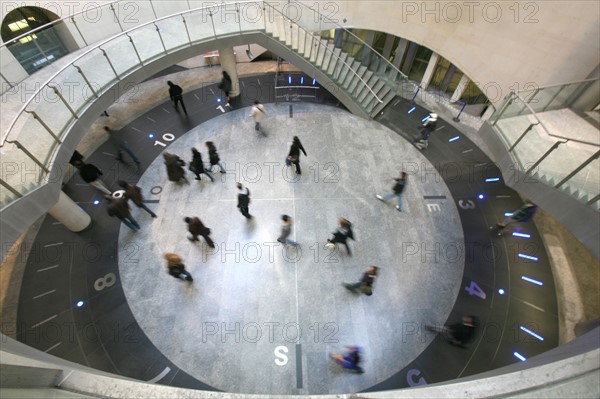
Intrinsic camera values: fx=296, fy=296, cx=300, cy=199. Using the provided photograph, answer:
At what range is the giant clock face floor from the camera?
737 cm

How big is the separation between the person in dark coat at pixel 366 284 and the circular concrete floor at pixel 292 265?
0.73 feet

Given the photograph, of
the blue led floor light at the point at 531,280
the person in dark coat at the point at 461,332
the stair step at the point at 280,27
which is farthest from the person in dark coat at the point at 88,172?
the blue led floor light at the point at 531,280

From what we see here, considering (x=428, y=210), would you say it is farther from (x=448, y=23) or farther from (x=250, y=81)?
(x=250, y=81)

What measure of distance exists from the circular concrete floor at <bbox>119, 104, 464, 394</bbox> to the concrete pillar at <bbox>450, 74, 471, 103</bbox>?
210 inches

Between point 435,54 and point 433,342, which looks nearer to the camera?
point 433,342

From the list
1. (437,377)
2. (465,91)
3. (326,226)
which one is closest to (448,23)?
(465,91)

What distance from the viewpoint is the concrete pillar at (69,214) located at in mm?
8508

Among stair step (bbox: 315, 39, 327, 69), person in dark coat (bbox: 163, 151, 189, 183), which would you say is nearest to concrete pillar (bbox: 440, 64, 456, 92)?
stair step (bbox: 315, 39, 327, 69)

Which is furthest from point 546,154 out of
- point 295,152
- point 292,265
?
point 292,265

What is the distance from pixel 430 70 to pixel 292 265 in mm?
12436

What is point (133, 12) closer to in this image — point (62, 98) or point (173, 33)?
point (173, 33)

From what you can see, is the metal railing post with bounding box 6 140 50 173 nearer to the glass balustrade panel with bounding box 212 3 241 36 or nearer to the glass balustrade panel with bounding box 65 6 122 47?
the glass balustrade panel with bounding box 65 6 122 47

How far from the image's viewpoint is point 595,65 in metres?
10.4

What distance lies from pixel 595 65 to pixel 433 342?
11.2 meters
